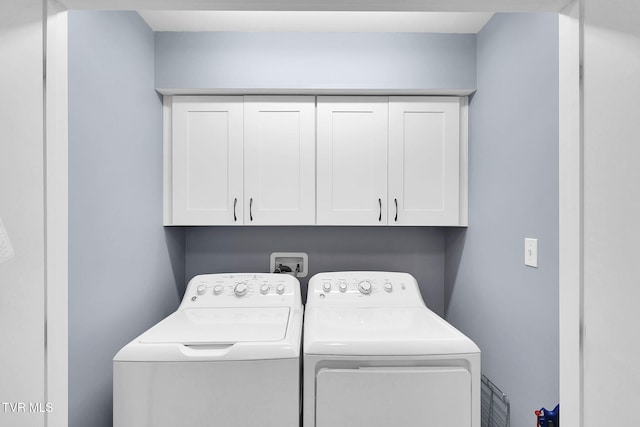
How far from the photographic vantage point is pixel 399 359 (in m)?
1.24

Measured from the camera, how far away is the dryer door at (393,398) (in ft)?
3.98

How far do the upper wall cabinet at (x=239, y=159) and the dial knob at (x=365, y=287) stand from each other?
50 centimetres

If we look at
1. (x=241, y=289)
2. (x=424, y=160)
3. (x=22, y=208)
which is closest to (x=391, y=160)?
(x=424, y=160)

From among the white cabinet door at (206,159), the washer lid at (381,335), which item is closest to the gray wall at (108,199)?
the white cabinet door at (206,159)

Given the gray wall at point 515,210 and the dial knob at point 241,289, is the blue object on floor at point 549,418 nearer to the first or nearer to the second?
the gray wall at point 515,210

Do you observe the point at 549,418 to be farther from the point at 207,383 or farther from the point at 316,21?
the point at 316,21

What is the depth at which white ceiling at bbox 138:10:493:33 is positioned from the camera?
5.34 ft

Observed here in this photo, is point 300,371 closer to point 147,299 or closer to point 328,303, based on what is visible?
point 328,303

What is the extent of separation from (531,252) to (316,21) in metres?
1.41

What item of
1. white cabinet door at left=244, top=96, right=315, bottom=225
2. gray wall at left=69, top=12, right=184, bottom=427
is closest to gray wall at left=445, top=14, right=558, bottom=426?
white cabinet door at left=244, top=96, right=315, bottom=225

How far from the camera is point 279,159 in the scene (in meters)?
1.88

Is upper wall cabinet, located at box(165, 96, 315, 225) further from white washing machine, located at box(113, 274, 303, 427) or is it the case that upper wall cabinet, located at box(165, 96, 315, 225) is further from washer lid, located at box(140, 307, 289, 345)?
white washing machine, located at box(113, 274, 303, 427)

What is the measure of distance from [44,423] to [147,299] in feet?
3.82

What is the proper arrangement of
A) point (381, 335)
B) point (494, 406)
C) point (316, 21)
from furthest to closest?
point (316, 21), point (494, 406), point (381, 335)
